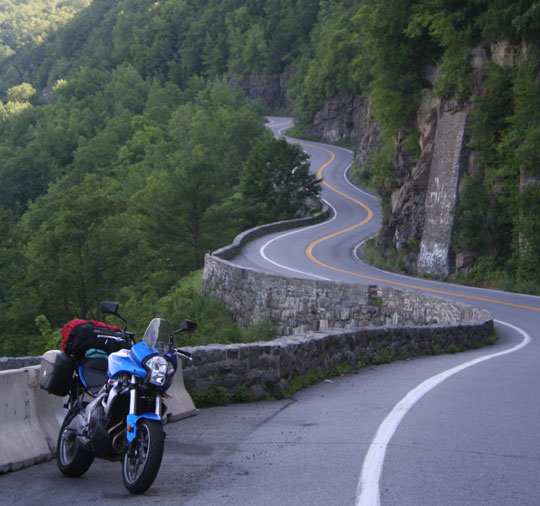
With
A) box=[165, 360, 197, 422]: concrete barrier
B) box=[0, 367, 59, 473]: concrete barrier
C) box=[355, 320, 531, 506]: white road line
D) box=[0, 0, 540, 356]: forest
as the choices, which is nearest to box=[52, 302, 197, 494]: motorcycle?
box=[0, 367, 59, 473]: concrete barrier

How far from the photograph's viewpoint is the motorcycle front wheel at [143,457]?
17.0 feet

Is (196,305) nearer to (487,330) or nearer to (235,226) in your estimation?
(487,330)

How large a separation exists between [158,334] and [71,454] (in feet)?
3.95

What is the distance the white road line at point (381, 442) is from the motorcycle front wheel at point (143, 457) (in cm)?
145

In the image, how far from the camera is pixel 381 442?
22.1ft

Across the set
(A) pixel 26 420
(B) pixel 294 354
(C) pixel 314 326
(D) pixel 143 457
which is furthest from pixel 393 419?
(C) pixel 314 326

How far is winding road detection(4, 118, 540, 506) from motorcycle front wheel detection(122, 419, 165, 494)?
0.40ft

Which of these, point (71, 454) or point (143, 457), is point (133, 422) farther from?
point (71, 454)

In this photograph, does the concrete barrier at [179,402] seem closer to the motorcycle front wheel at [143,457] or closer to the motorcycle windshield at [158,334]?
the motorcycle windshield at [158,334]

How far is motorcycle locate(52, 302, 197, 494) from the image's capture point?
17.3 feet

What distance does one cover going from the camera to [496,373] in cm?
1198

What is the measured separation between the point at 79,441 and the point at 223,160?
235ft

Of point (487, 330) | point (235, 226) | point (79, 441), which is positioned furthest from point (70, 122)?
point (79, 441)

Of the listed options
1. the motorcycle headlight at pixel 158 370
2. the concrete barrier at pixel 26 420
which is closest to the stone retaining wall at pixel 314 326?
the concrete barrier at pixel 26 420
